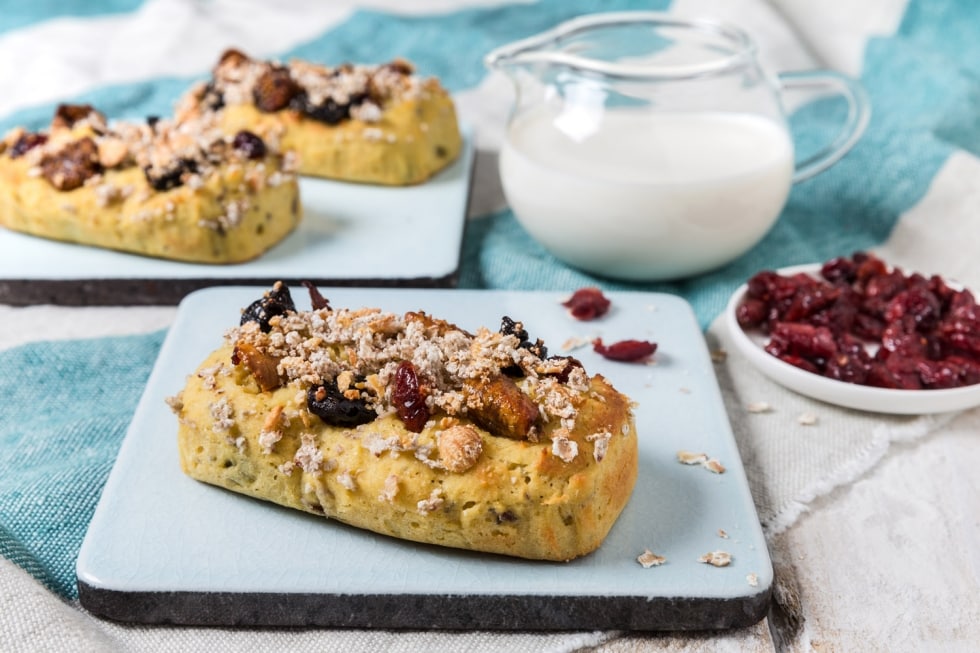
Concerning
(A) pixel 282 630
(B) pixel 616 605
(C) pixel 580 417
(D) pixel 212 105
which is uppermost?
(C) pixel 580 417

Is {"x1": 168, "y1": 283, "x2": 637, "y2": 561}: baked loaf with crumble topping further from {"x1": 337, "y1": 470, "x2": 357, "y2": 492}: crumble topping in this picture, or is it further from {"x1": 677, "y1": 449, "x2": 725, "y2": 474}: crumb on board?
{"x1": 677, "y1": 449, "x2": 725, "y2": 474}: crumb on board

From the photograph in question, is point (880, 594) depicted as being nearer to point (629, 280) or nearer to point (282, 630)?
point (282, 630)

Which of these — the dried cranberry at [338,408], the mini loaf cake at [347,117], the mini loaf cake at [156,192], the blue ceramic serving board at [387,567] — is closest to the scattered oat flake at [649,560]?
the blue ceramic serving board at [387,567]

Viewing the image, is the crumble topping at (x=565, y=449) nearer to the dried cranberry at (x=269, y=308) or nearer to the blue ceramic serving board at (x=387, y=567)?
the blue ceramic serving board at (x=387, y=567)

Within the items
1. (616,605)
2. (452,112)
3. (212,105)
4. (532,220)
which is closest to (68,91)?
(212,105)

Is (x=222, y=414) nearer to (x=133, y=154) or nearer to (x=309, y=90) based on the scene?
(x=133, y=154)

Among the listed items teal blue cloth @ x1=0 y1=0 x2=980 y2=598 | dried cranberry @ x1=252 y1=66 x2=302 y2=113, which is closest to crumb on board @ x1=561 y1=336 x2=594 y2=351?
teal blue cloth @ x1=0 y1=0 x2=980 y2=598
